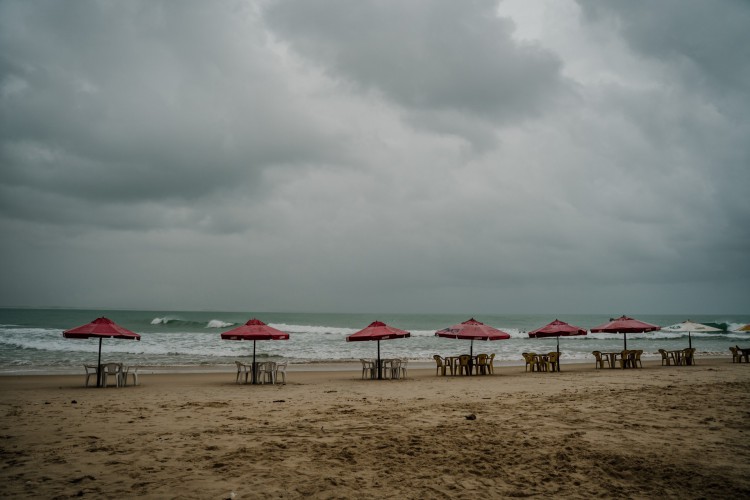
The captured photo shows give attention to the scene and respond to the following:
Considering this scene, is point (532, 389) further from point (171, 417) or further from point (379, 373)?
point (171, 417)

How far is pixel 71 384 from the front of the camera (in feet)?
50.3

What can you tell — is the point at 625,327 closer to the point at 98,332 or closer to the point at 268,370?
the point at 268,370

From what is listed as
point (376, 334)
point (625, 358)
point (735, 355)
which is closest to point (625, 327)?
point (625, 358)

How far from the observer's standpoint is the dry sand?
216 inches

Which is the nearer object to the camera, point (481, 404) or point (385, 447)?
point (385, 447)

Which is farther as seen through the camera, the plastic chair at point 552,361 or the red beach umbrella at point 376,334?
the plastic chair at point 552,361

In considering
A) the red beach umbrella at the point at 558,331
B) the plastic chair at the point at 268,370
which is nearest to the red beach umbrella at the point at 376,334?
the plastic chair at the point at 268,370

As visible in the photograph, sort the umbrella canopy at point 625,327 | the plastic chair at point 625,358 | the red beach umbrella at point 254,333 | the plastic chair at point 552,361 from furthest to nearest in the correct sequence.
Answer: the plastic chair at point 625,358, the umbrella canopy at point 625,327, the plastic chair at point 552,361, the red beach umbrella at point 254,333

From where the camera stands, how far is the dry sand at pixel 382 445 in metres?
5.48

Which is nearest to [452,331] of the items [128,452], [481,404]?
[481,404]

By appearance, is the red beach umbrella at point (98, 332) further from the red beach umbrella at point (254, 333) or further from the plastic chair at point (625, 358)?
the plastic chair at point (625, 358)

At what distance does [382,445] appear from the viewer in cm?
707

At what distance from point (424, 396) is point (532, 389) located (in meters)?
3.38

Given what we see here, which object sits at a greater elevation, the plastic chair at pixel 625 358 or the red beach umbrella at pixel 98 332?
the red beach umbrella at pixel 98 332
